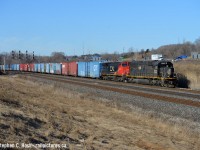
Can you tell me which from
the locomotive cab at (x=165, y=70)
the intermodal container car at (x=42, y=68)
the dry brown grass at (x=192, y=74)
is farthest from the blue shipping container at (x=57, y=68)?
the locomotive cab at (x=165, y=70)

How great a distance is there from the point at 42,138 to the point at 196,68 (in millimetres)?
42281

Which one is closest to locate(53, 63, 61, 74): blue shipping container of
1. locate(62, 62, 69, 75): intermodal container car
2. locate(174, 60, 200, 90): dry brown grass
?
locate(62, 62, 69, 75): intermodal container car

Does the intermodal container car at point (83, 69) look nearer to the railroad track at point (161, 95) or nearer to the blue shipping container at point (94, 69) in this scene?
the blue shipping container at point (94, 69)

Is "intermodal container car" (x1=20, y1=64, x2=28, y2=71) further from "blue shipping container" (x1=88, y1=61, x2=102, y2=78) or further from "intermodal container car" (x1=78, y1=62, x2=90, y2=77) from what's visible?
"blue shipping container" (x1=88, y1=61, x2=102, y2=78)

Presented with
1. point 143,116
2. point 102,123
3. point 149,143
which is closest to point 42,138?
point 149,143

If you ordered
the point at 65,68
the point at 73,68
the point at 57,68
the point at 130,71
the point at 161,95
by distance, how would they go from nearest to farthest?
1. the point at 161,95
2. the point at 130,71
3. the point at 73,68
4. the point at 65,68
5. the point at 57,68

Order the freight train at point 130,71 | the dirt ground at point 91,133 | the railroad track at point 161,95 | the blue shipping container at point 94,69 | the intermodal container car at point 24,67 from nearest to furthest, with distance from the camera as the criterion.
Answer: the dirt ground at point 91,133
the railroad track at point 161,95
the freight train at point 130,71
the blue shipping container at point 94,69
the intermodal container car at point 24,67

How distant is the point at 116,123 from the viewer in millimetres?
13695

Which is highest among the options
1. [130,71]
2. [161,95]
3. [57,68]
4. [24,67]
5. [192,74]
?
[24,67]

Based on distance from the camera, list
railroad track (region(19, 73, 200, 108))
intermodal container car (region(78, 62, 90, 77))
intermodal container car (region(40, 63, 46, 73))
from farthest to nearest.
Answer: intermodal container car (region(40, 63, 46, 73)) → intermodal container car (region(78, 62, 90, 77)) → railroad track (region(19, 73, 200, 108))

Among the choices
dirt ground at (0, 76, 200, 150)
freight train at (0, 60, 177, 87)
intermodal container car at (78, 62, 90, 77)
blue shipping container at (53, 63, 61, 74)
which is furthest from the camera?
blue shipping container at (53, 63, 61, 74)

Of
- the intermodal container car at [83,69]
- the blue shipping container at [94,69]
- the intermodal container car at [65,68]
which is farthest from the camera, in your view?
the intermodal container car at [65,68]

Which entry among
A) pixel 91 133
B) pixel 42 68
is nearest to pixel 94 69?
pixel 42 68

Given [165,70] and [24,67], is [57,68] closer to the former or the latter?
[24,67]
